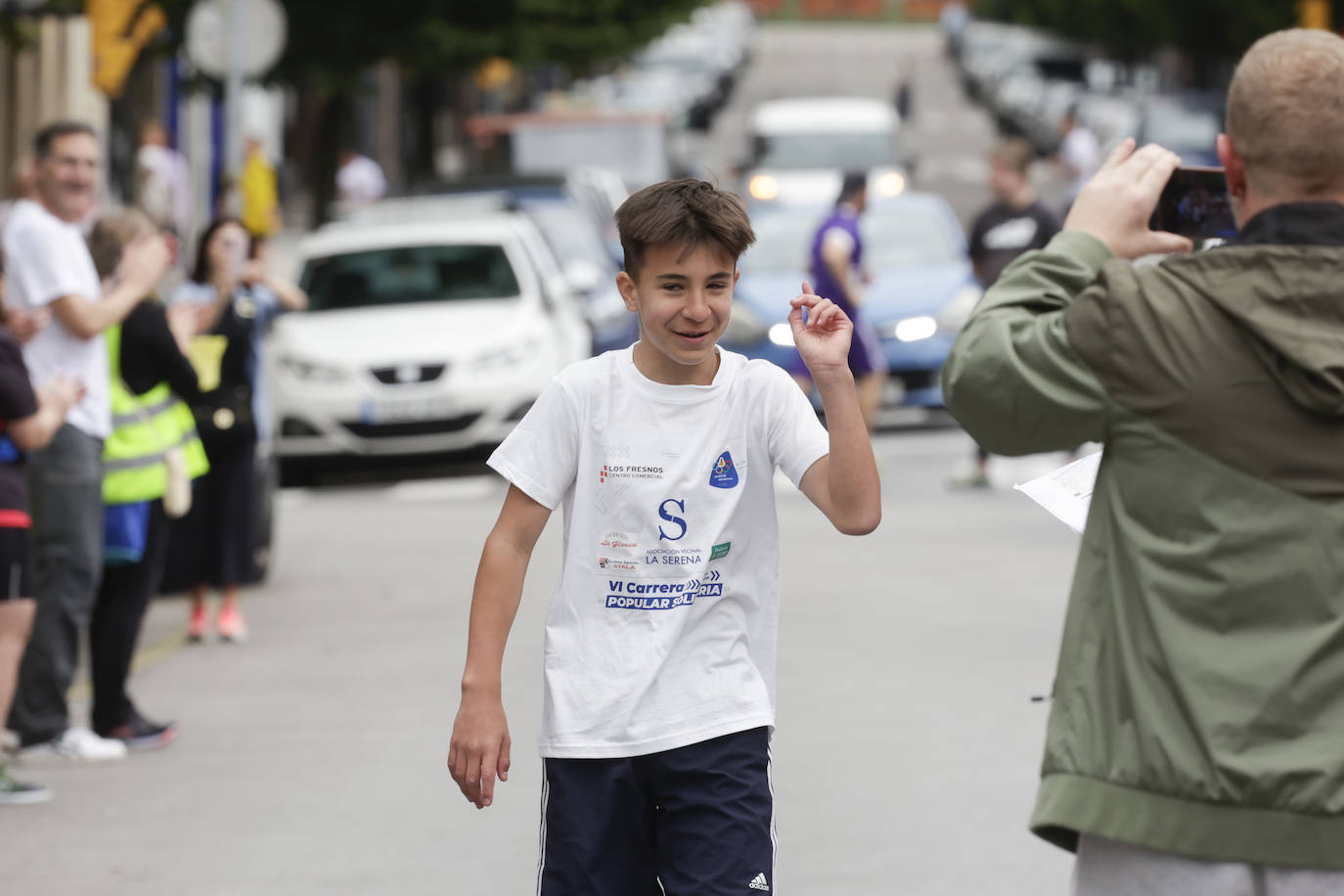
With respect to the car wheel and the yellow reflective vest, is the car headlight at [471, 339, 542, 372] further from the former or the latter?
the yellow reflective vest

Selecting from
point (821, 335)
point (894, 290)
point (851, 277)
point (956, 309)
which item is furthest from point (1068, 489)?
point (894, 290)

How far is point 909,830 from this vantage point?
6.30 meters

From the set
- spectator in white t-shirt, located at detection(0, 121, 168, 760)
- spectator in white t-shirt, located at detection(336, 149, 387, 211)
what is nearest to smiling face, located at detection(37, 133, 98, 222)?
spectator in white t-shirt, located at detection(0, 121, 168, 760)

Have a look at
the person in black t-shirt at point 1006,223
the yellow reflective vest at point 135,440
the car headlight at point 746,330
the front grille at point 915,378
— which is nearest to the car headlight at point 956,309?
the front grille at point 915,378

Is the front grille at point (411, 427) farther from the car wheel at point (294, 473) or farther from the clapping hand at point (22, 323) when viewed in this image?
the clapping hand at point (22, 323)

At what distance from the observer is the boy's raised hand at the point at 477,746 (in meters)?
3.59

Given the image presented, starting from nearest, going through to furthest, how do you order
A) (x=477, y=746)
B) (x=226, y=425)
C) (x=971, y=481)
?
(x=477, y=746)
(x=226, y=425)
(x=971, y=481)

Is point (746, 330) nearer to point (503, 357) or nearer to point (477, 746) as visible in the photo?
point (503, 357)

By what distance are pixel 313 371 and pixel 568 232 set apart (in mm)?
4339

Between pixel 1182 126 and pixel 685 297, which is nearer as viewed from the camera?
pixel 685 297

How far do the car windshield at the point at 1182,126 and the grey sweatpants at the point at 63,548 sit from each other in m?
33.6

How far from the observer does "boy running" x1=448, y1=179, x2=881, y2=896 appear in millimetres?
3691

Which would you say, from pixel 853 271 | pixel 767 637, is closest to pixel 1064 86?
pixel 853 271

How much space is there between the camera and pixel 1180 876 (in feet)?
9.08
